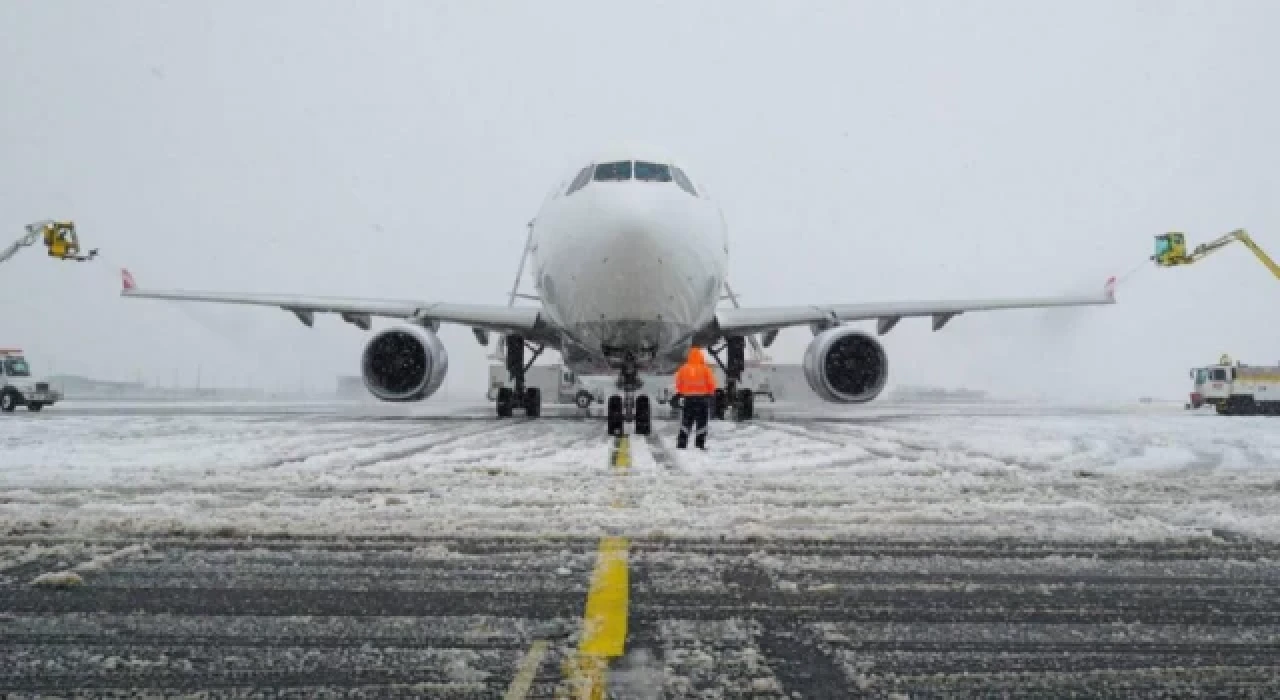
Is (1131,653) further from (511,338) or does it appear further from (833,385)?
(511,338)

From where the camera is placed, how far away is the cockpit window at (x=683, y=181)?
36.0ft

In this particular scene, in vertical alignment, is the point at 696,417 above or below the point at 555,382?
below

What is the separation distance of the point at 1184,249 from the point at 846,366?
21.2m

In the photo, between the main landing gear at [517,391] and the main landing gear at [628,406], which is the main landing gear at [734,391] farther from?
the main landing gear at [517,391]

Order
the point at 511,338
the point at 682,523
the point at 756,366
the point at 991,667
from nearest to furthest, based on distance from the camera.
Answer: the point at 991,667 → the point at 682,523 → the point at 511,338 → the point at 756,366

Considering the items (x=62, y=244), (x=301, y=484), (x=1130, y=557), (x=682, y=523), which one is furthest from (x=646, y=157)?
(x=62, y=244)

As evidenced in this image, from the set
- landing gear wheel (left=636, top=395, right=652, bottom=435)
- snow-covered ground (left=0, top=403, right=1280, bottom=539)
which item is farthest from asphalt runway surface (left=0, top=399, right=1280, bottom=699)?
landing gear wheel (left=636, top=395, right=652, bottom=435)

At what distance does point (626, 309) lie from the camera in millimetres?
10320

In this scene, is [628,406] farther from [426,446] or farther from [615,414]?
[426,446]

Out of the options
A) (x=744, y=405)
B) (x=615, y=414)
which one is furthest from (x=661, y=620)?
(x=744, y=405)

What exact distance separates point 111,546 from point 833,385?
1121 centimetres

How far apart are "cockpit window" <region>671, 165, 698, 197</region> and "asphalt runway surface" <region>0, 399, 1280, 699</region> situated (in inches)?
311

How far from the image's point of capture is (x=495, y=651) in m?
2.01

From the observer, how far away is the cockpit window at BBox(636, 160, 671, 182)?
34.5ft
